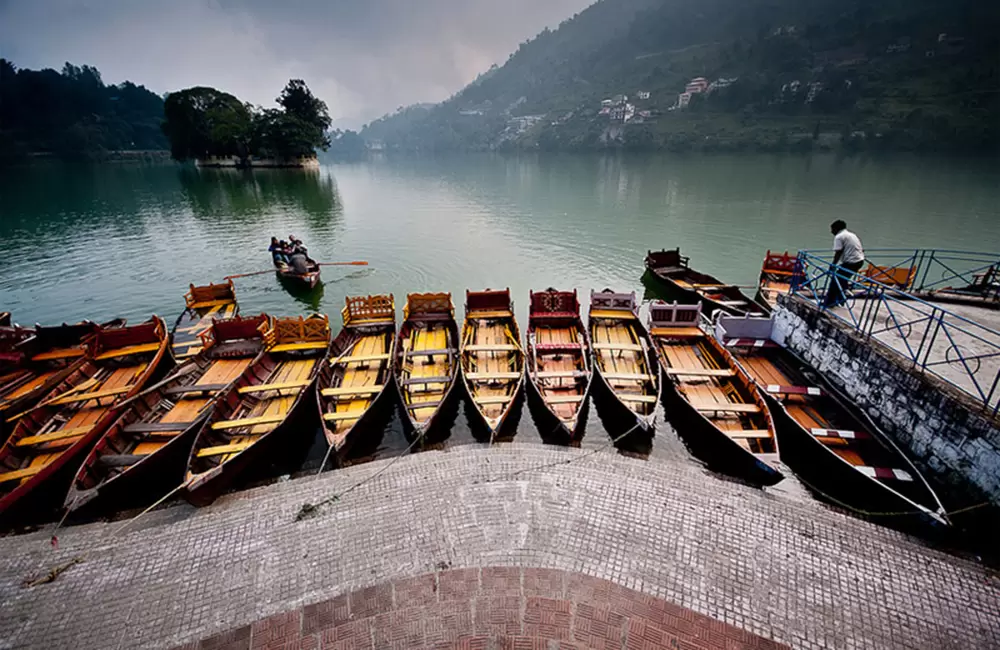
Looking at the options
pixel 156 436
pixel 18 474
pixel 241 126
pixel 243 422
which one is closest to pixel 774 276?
pixel 243 422

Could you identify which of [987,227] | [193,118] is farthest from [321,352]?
[193,118]

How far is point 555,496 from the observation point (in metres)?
8.36

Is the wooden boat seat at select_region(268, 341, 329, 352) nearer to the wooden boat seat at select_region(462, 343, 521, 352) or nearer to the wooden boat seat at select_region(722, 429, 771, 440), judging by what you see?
the wooden boat seat at select_region(462, 343, 521, 352)

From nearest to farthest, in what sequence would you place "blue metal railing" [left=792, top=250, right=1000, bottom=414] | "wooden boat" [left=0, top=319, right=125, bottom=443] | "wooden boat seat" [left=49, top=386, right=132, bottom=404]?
1. "blue metal railing" [left=792, top=250, right=1000, bottom=414]
2. "wooden boat seat" [left=49, top=386, right=132, bottom=404]
3. "wooden boat" [left=0, top=319, right=125, bottom=443]

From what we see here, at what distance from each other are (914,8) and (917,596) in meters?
225

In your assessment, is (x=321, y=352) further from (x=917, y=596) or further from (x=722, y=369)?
(x=917, y=596)

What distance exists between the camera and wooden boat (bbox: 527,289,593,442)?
11.0 meters

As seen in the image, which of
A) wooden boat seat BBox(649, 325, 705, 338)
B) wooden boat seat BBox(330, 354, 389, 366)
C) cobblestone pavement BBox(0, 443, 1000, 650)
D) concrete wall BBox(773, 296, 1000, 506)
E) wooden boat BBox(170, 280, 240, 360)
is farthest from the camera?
wooden boat BBox(170, 280, 240, 360)

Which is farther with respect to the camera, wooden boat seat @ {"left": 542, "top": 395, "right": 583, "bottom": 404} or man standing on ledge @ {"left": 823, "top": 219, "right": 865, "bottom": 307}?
man standing on ledge @ {"left": 823, "top": 219, "right": 865, "bottom": 307}

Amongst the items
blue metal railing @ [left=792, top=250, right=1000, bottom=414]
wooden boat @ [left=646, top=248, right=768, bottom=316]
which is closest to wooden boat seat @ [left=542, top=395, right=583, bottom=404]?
blue metal railing @ [left=792, top=250, right=1000, bottom=414]

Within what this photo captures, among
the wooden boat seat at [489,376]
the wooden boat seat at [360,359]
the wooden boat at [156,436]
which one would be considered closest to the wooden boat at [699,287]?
the wooden boat seat at [489,376]

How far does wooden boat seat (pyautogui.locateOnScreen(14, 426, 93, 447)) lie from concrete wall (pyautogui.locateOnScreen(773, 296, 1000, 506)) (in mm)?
19510

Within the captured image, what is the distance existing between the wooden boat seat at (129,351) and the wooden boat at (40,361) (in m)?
0.53

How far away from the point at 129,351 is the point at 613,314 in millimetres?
17038
